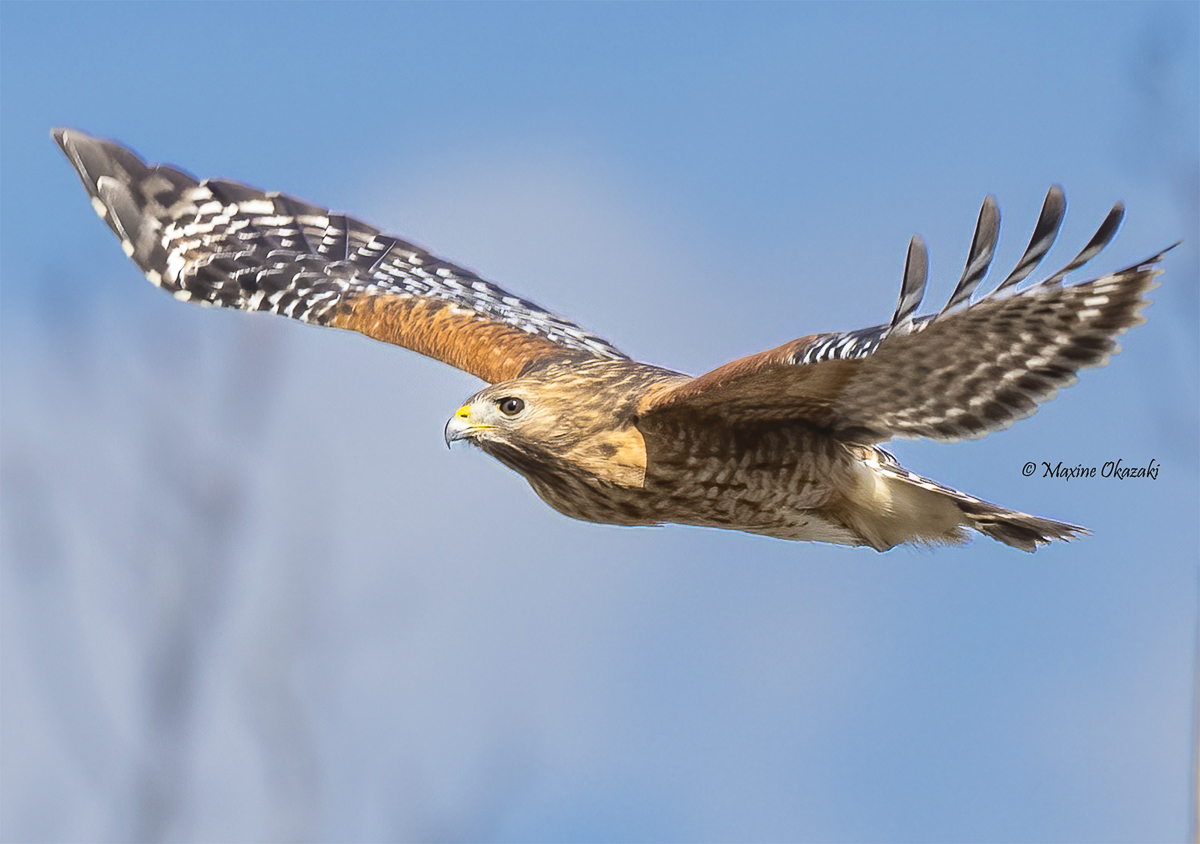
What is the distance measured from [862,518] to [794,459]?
2.03 ft

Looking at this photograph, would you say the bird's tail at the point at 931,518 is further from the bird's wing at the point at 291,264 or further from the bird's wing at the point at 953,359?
the bird's wing at the point at 291,264

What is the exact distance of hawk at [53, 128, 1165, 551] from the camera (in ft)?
16.3

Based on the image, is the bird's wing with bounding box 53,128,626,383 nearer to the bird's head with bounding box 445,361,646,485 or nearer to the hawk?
the hawk

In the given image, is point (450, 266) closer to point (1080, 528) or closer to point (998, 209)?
point (1080, 528)

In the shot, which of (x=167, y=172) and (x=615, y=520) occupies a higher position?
(x=167, y=172)

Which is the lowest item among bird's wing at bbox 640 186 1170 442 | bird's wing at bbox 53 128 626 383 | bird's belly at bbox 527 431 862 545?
bird's belly at bbox 527 431 862 545

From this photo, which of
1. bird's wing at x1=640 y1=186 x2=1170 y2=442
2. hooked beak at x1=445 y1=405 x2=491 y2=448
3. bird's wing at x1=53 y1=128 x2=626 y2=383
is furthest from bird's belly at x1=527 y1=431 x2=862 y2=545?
bird's wing at x1=53 y1=128 x2=626 y2=383

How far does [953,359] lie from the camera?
5195mm

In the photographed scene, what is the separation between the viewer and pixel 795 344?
5324 mm

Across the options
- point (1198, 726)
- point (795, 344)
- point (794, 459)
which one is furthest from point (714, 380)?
point (1198, 726)

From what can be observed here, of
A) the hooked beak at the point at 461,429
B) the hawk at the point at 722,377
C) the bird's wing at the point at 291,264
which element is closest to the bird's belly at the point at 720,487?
the hawk at the point at 722,377

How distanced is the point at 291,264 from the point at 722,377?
388 centimetres

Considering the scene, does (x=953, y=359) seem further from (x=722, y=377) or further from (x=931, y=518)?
(x=931, y=518)

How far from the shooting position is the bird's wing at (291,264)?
7883mm
